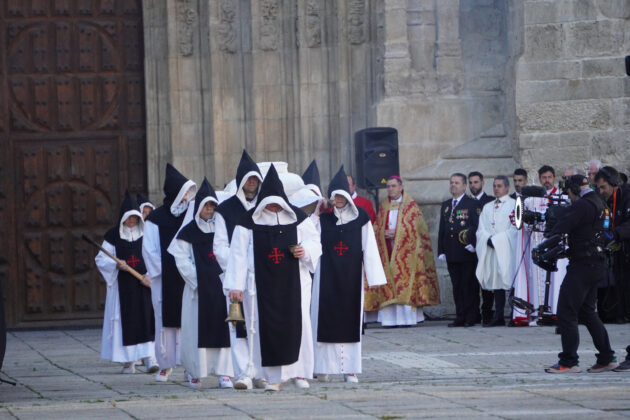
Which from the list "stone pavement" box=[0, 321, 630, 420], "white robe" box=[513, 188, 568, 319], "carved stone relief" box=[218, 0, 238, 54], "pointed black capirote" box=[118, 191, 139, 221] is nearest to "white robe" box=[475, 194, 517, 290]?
"white robe" box=[513, 188, 568, 319]

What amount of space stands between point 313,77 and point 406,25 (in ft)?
4.77

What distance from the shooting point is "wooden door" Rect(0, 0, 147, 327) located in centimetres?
1800

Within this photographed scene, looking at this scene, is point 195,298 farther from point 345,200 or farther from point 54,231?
point 54,231

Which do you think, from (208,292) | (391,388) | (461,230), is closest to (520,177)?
(461,230)

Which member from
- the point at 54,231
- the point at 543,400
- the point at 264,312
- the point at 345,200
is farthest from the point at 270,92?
the point at 543,400

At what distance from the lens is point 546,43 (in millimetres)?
16641

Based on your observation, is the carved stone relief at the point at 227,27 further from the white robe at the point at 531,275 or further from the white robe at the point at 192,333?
the white robe at the point at 192,333

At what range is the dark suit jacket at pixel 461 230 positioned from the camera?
53.2 feet

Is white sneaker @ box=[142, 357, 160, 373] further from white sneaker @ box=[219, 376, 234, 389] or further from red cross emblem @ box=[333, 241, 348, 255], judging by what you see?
red cross emblem @ box=[333, 241, 348, 255]

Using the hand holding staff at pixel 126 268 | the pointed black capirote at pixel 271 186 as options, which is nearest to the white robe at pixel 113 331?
the hand holding staff at pixel 126 268

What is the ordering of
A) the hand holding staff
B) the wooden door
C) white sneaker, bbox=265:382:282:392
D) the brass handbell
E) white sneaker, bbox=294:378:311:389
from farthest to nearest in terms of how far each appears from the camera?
1. the wooden door
2. the hand holding staff
3. white sneaker, bbox=294:378:311:389
4. white sneaker, bbox=265:382:282:392
5. the brass handbell

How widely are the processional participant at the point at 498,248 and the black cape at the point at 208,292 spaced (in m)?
5.38

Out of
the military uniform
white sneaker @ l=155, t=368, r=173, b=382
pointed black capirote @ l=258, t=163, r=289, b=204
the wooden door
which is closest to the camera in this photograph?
pointed black capirote @ l=258, t=163, r=289, b=204

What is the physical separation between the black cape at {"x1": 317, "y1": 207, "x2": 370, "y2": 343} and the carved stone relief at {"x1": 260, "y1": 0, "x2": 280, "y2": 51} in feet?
20.8
